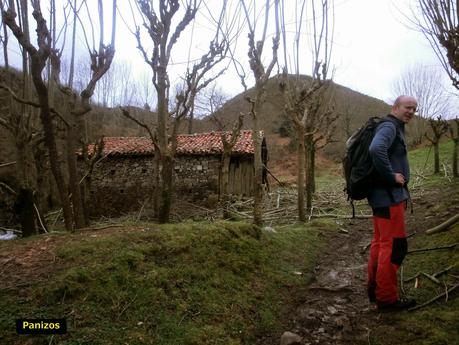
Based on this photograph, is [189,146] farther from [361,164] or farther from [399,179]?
[399,179]

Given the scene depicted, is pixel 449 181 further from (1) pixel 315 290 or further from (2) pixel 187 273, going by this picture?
(2) pixel 187 273

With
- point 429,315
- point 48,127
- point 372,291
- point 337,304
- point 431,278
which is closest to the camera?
point 429,315

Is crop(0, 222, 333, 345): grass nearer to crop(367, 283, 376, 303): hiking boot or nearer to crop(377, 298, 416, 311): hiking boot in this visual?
crop(367, 283, 376, 303): hiking boot

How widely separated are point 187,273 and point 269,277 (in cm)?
116

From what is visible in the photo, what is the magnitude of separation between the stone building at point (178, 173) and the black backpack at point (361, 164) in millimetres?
12589

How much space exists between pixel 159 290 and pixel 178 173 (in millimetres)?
14126

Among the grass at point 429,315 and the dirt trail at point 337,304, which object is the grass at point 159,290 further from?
the grass at point 429,315

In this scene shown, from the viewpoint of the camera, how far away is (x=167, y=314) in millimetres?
2918

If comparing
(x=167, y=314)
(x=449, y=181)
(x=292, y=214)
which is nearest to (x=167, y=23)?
(x=167, y=314)

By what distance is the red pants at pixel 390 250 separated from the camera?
3039 millimetres

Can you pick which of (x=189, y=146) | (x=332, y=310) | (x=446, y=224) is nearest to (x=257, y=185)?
(x=446, y=224)

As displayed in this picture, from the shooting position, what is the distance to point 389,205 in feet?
10.1

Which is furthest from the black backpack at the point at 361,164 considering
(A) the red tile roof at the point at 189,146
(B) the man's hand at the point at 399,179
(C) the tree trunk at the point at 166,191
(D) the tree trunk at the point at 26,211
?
(A) the red tile roof at the point at 189,146

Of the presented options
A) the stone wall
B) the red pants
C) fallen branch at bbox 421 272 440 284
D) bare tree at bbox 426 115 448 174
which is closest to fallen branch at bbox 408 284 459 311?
the red pants
